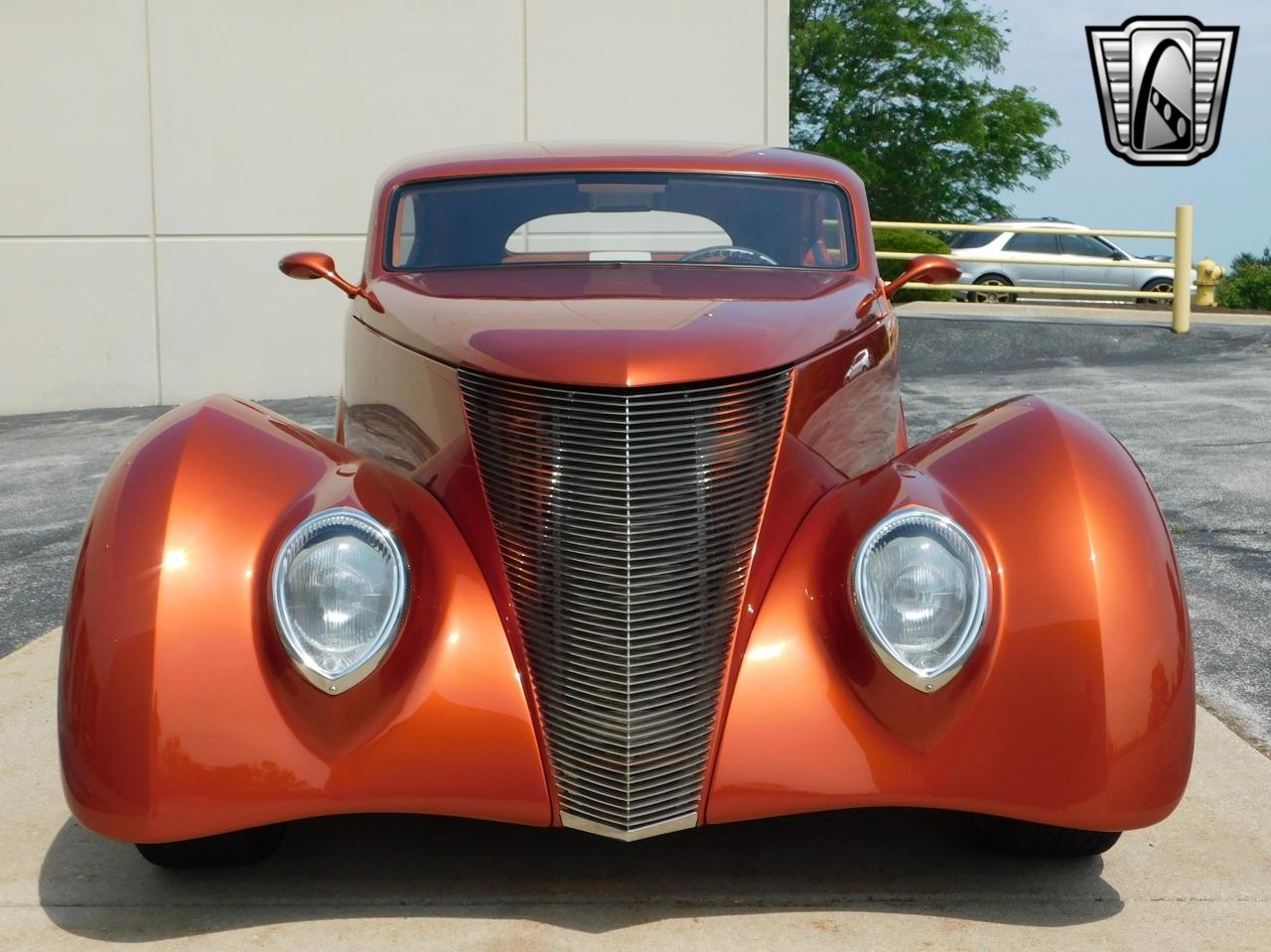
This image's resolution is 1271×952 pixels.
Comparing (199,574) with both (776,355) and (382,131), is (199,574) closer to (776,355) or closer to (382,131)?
(776,355)

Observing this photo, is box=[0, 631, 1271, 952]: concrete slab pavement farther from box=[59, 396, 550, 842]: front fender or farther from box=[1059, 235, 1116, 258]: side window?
box=[1059, 235, 1116, 258]: side window

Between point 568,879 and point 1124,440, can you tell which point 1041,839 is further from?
point 1124,440

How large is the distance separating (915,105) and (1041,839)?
38612 millimetres

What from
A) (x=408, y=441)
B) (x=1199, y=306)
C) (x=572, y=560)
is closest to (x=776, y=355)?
(x=572, y=560)

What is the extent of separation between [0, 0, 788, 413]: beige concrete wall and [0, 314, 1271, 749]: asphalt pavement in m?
0.70

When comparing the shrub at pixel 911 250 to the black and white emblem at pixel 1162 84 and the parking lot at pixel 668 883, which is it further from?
the parking lot at pixel 668 883

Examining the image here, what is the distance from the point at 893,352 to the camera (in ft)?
14.6

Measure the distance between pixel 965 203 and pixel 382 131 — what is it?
97.9ft

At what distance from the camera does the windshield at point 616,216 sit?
15.0 ft

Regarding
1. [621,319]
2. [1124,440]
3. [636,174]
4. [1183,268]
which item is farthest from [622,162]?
[1183,268]

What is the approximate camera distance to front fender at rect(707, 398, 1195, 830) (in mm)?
3119

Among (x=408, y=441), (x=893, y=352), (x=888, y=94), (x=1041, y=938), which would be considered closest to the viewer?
(x=1041, y=938)

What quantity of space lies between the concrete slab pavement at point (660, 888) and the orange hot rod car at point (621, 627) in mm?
201

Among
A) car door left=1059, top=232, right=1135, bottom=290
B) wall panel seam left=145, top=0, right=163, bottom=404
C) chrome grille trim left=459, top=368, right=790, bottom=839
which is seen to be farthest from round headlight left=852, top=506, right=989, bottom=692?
car door left=1059, top=232, right=1135, bottom=290
